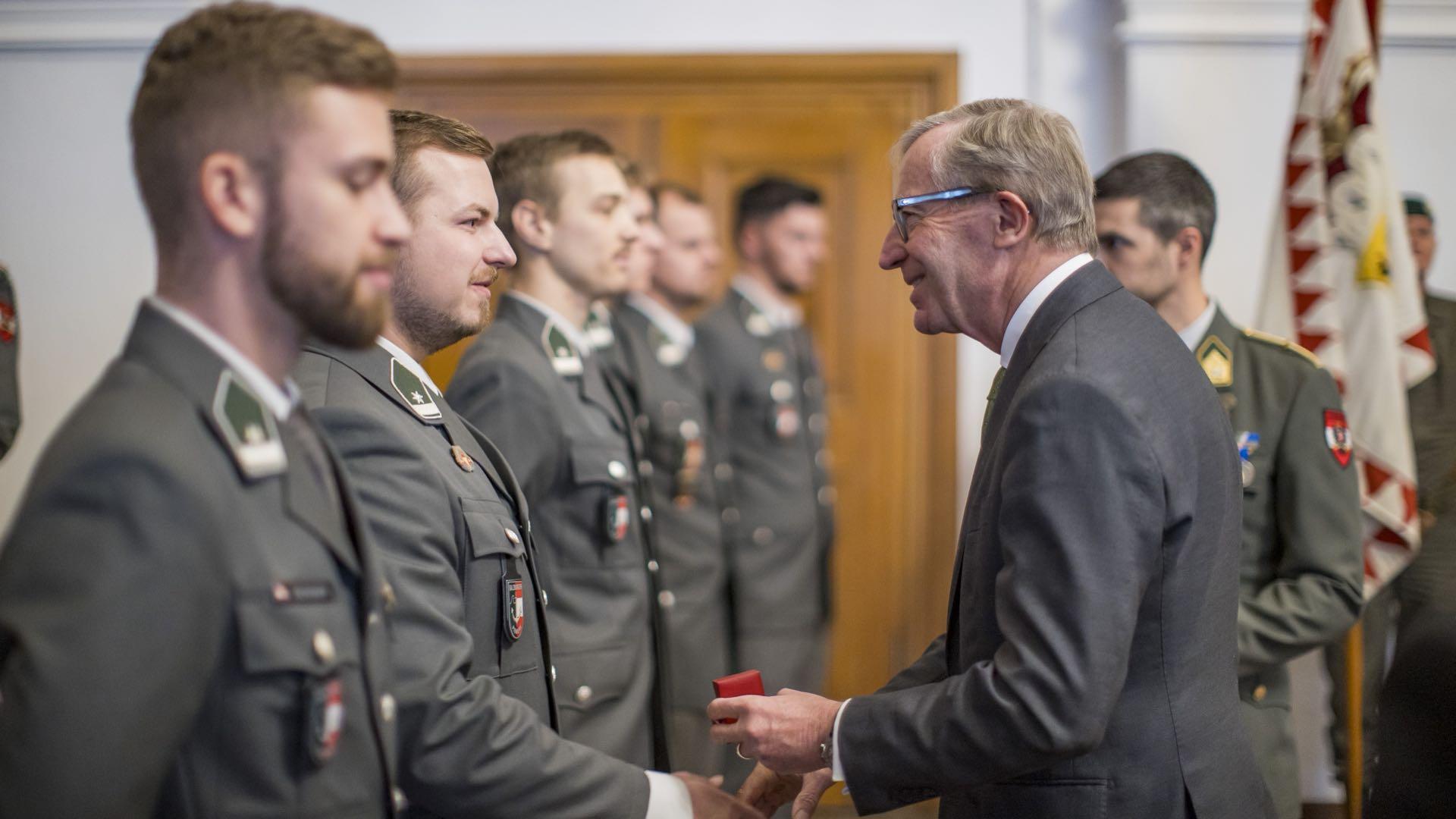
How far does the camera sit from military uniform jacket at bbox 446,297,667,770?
211cm

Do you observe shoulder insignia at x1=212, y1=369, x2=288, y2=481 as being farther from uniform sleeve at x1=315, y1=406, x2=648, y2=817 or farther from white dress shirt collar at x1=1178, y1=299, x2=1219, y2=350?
white dress shirt collar at x1=1178, y1=299, x2=1219, y2=350

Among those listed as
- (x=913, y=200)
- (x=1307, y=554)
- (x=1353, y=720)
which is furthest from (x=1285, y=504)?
(x=913, y=200)

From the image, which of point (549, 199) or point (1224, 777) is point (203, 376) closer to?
point (1224, 777)

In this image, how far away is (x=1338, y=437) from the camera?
215cm

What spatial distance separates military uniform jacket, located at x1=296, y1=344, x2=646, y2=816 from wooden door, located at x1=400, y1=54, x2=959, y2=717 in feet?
9.15

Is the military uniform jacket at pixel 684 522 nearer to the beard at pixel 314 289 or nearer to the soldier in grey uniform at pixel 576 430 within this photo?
the soldier in grey uniform at pixel 576 430

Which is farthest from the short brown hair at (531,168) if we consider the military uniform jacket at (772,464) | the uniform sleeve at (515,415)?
the military uniform jacket at (772,464)

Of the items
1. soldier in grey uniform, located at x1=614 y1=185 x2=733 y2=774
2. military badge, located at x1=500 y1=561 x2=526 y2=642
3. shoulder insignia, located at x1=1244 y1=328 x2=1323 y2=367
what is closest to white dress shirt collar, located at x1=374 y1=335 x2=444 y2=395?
military badge, located at x1=500 y1=561 x2=526 y2=642

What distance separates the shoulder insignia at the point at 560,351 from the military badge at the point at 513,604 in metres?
0.76

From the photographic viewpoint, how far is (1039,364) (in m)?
1.38

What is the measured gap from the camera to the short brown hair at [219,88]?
993 mm

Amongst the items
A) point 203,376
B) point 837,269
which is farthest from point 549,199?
point 837,269

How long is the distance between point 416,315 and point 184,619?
0.79 metres

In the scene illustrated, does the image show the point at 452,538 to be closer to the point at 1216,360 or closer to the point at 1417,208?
the point at 1216,360
